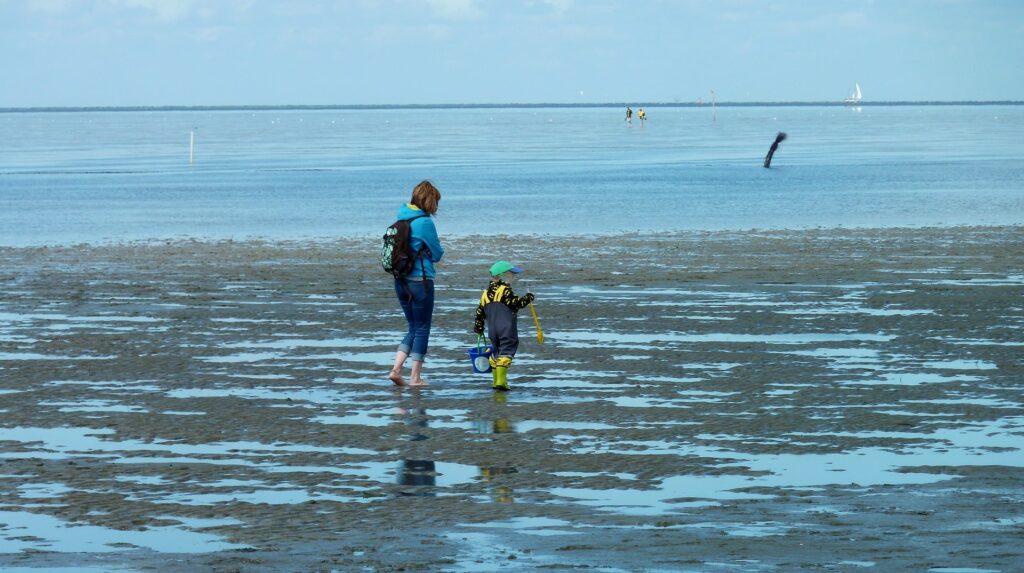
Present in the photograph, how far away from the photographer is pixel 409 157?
80.9 meters

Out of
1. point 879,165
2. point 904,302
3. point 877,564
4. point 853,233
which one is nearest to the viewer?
point 877,564

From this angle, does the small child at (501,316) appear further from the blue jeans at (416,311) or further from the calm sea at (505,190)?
the calm sea at (505,190)

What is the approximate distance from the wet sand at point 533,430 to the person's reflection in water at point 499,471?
23 millimetres

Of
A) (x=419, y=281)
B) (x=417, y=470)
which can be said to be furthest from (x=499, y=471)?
(x=419, y=281)

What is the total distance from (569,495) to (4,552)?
307 centimetres

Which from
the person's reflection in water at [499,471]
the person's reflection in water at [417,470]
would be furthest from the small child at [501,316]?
the person's reflection in water at [417,470]

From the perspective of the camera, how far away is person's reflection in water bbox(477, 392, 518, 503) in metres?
8.93

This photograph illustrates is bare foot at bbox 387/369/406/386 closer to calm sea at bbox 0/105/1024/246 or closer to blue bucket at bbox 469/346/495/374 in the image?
blue bucket at bbox 469/346/495/374

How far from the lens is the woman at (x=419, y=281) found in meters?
Answer: 13.0

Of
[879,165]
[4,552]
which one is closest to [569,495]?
[4,552]

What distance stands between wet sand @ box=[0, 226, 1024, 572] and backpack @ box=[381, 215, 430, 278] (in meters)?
1.04

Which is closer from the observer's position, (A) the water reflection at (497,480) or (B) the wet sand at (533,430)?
(B) the wet sand at (533,430)

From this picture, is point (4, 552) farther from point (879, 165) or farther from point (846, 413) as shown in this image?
point (879, 165)

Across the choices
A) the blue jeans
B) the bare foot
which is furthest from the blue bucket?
the bare foot
